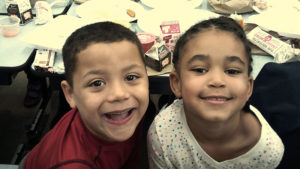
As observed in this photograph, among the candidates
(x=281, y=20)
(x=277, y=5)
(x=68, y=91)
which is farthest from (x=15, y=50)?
(x=277, y=5)

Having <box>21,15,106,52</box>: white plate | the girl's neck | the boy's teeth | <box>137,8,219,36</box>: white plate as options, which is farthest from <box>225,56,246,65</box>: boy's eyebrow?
<box>21,15,106,52</box>: white plate

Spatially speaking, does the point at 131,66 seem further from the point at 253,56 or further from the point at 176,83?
the point at 253,56

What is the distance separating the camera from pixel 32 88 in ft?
7.59

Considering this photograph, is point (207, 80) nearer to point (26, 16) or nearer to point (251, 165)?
point (251, 165)

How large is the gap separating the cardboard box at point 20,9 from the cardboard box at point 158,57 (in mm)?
833

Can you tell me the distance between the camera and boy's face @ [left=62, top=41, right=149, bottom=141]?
0.95 m

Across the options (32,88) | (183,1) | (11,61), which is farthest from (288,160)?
(32,88)

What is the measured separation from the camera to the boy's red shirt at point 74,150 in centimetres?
94

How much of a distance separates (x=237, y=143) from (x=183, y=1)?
112 centimetres

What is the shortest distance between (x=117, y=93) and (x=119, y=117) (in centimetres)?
13

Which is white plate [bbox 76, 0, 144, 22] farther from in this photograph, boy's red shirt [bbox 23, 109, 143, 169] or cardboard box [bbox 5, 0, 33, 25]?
boy's red shirt [bbox 23, 109, 143, 169]

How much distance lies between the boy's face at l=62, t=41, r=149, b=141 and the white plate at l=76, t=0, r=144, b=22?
78cm

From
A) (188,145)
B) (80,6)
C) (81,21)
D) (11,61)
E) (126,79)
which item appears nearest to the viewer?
(126,79)

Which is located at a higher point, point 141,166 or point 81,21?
point 81,21
